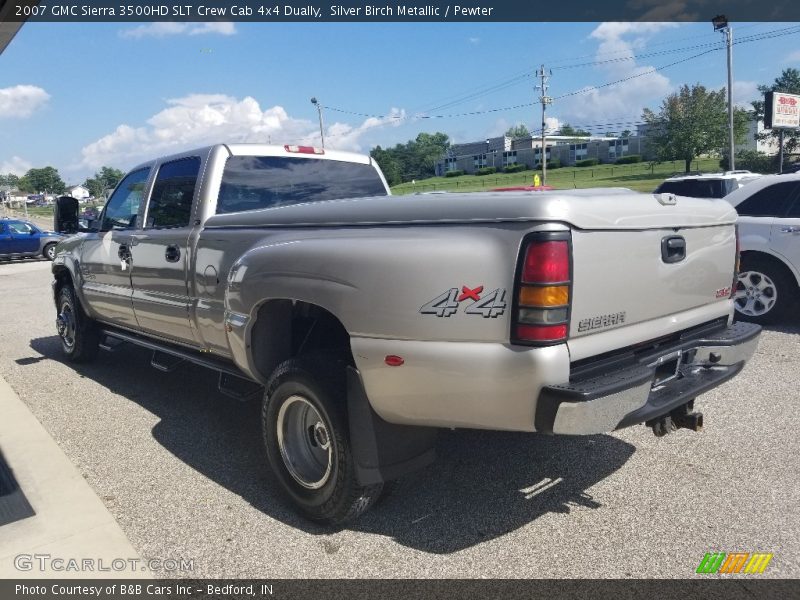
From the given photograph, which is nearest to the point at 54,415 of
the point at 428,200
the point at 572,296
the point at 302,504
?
the point at 302,504

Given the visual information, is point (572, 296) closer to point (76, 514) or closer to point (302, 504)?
point (302, 504)

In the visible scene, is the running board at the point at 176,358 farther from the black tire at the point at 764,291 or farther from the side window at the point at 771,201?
the side window at the point at 771,201

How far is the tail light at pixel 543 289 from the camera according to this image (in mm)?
2434

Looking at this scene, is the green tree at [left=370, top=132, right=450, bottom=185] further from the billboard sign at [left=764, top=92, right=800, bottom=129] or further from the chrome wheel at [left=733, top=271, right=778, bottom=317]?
the chrome wheel at [left=733, top=271, right=778, bottom=317]

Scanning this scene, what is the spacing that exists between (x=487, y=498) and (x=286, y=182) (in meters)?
2.64

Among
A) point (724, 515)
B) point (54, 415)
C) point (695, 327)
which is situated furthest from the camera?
point (54, 415)

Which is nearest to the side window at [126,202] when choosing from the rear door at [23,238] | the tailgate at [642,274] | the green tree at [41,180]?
the tailgate at [642,274]

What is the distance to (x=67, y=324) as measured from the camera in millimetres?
6594

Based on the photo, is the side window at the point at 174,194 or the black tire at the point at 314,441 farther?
the side window at the point at 174,194

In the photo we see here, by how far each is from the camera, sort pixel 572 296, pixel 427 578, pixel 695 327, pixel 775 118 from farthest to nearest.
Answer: pixel 775 118, pixel 695 327, pixel 427 578, pixel 572 296

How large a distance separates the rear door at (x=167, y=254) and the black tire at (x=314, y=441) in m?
1.30

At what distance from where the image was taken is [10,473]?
3.98m

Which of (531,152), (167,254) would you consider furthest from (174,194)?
(531,152)

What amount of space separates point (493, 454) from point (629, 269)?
1706 millimetres
